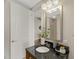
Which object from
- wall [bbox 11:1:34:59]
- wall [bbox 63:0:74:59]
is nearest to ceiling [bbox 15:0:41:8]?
wall [bbox 11:1:34:59]

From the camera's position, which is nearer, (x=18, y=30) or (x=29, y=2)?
(x=18, y=30)

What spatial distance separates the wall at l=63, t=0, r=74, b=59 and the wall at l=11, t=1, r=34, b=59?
1.48 metres

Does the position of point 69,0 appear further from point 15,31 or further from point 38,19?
point 15,31

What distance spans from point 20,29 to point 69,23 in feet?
5.49

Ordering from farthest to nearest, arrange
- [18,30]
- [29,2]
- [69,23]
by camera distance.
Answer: [29,2] → [18,30] → [69,23]

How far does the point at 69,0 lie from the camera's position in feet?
5.24

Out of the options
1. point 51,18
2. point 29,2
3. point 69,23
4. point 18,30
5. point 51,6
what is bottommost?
point 18,30

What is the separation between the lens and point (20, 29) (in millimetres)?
2891

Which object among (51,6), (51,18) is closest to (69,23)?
(51,18)

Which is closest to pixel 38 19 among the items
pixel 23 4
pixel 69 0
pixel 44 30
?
pixel 44 30

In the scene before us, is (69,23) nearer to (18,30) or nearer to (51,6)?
(51,6)

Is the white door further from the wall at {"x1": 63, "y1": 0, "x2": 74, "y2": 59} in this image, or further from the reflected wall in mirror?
the wall at {"x1": 63, "y1": 0, "x2": 74, "y2": 59}
